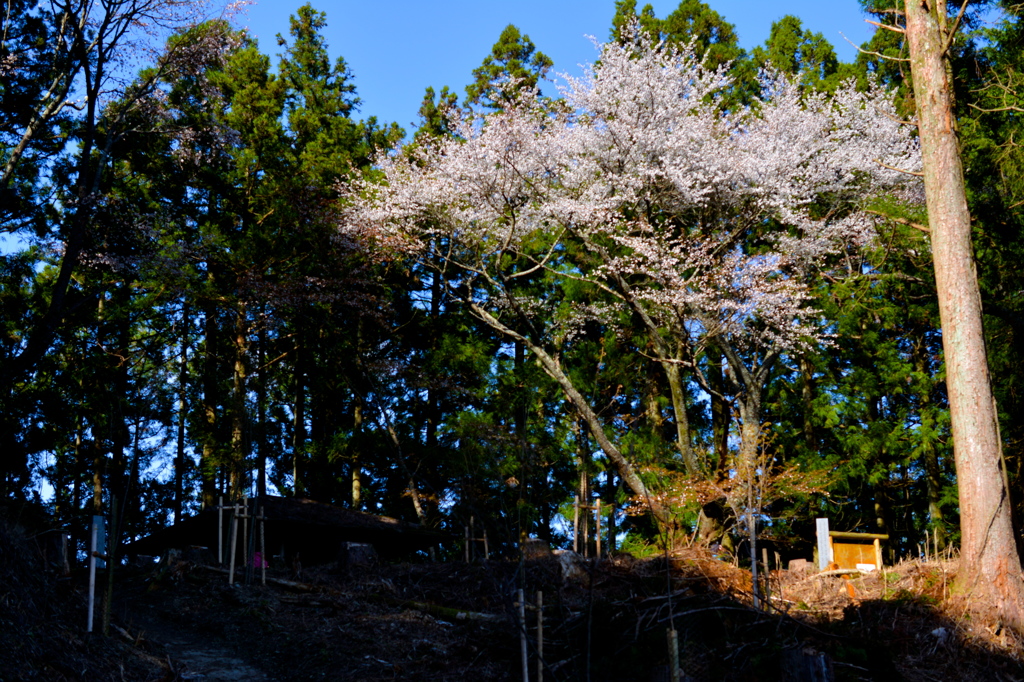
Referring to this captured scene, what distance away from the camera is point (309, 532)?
1861cm

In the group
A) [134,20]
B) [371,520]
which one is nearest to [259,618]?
[371,520]

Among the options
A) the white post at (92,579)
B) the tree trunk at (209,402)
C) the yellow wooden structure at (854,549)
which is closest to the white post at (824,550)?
the yellow wooden structure at (854,549)

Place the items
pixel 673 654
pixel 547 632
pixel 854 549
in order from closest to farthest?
pixel 673 654
pixel 547 632
pixel 854 549

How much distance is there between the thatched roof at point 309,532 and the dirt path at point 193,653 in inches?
236

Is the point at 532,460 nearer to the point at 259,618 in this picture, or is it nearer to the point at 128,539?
the point at 259,618

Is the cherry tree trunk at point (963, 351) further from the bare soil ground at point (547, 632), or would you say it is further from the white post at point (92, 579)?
the white post at point (92, 579)

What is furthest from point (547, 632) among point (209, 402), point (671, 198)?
point (209, 402)

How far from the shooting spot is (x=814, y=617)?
8.52 metres

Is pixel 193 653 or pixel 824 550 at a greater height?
pixel 824 550

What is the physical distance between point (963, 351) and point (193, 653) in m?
9.48

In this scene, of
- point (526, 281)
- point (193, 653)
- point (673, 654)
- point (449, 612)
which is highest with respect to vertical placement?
Answer: point (526, 281)

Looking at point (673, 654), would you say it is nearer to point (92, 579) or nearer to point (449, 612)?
point (449, 612)

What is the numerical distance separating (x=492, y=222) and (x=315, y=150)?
7.50 m

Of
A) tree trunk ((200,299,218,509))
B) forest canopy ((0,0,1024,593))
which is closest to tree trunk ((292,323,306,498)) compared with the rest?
forest canopy ((0,0,1024,593))
